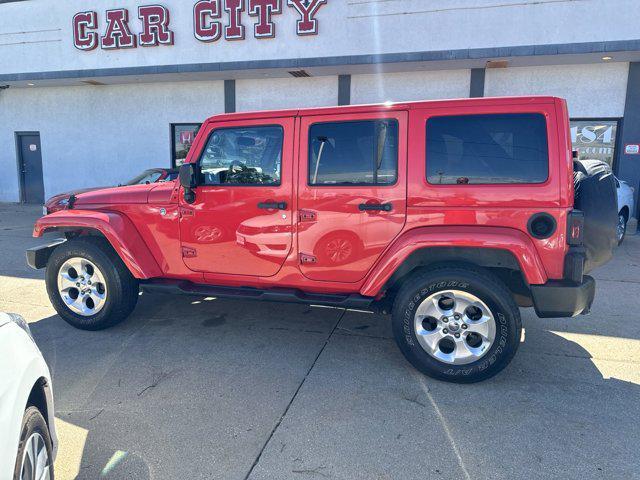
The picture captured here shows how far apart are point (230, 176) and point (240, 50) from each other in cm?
901

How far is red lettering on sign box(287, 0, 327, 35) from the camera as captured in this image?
10953 mm

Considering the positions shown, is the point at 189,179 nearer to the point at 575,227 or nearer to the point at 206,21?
the point at 575,227

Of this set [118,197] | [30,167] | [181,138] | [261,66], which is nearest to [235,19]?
[261,66]

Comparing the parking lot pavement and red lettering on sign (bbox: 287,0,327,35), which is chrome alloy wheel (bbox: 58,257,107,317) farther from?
red lettering on sign (bbox: 287,0,327,35)

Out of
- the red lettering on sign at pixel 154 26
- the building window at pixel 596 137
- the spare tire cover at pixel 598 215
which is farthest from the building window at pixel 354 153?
the red lettering on sign at pixel 154 26

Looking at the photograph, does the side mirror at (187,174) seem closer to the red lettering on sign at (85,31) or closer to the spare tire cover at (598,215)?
the spare tire cover at (598,215)

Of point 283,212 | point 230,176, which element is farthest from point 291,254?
point 230,176

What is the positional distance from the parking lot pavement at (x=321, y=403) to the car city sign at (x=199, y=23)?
29.8ft

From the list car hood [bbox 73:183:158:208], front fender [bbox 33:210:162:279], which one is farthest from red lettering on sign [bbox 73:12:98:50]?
front fender [bbox 33:210:162:279]

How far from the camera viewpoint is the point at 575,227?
3.03 metres

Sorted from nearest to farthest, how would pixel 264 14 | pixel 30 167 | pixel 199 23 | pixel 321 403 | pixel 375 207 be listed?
1. pixel 321 403
2. pixel 375 207
3. pixel 264 14
4. pixel 199 23
5. pixel 30 167

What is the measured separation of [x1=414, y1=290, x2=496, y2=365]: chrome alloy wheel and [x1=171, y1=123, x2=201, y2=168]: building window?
11.9 metres

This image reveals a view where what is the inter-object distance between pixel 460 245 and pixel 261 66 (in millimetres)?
9755

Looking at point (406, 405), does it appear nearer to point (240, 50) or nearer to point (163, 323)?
point (163, 323)
